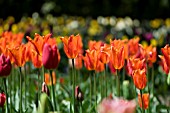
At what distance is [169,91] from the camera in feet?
20.9

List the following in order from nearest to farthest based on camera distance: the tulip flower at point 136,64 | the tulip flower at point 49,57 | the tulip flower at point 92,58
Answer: the tulip flower at point 49,57
the tulip flower at point 136,64
the tulip flower at point 92,58

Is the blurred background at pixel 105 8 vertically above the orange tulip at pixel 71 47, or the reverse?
the blurred background at pixel 105 8

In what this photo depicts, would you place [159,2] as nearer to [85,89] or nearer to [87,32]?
[87,32]

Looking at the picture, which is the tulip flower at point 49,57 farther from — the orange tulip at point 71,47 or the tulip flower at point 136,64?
the tulip flower at point 136,64

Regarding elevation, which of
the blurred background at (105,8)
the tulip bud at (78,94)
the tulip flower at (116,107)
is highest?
the blurred background at (105,8)

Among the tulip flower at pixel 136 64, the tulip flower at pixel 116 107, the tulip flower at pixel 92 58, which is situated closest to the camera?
the tulip flower at pixel 116 107

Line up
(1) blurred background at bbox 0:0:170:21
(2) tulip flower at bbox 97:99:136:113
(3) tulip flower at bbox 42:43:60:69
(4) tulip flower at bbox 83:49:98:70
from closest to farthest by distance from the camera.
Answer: (2) tulip flower at bbox 97:99:136:113
(3) tulip flower at bbox 42:43:60:69
(4) tulip flower at bbox 83:49:98:70
(1) blurred background at bbox 0:0:170:21

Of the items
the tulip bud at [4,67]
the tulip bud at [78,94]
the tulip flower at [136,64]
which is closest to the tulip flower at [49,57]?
the tulip bud at [4,67]

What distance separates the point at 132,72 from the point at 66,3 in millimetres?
10623

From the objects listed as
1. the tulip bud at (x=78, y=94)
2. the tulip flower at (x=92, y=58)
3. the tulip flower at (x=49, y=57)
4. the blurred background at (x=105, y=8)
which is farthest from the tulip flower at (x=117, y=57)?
the blurred background at (x=105, y=8)

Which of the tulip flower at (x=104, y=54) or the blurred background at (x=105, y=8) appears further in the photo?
the blurred background at (x=105, y=8)

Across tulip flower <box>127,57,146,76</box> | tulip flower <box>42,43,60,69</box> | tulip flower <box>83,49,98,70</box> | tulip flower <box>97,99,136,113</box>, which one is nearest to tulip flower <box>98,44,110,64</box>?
tulip flower <box>83,49,98,70</box>

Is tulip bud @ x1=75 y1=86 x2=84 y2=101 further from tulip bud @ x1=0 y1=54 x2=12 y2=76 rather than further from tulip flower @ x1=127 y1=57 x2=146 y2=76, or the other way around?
tulip bud @ x1=0 y1=54 x2=12 y2=76

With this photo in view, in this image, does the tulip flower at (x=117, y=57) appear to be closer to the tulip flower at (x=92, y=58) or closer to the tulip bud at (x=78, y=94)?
the tulip flower at (x=92, y=58)
